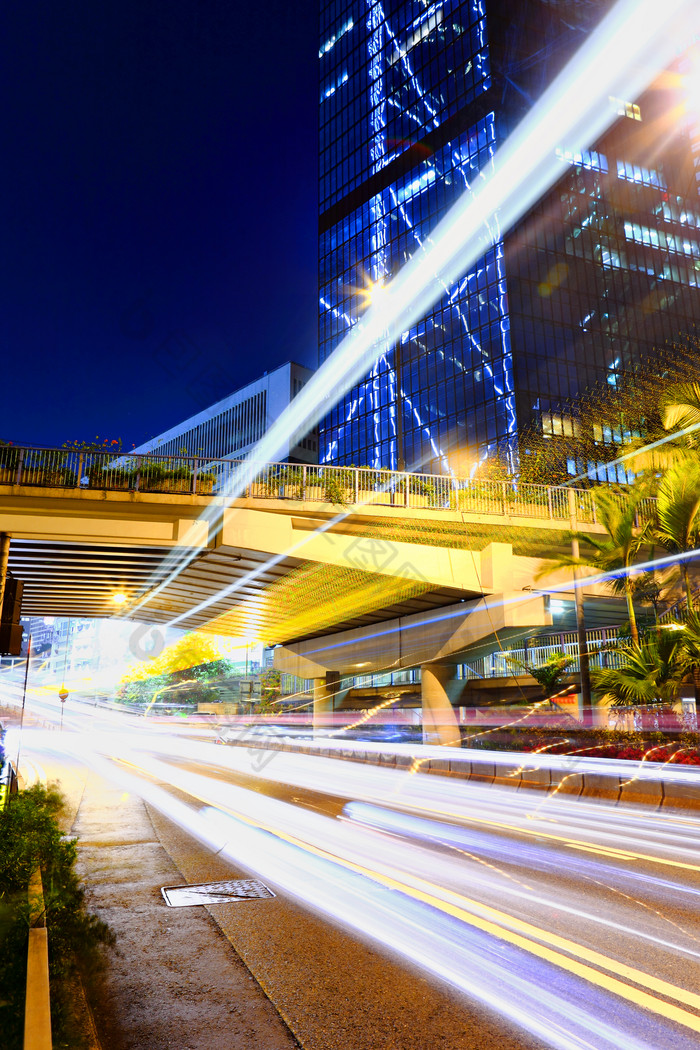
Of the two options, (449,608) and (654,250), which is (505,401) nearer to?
(654,250)

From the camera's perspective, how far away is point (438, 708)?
1194 inches

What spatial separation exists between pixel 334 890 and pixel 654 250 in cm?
8624

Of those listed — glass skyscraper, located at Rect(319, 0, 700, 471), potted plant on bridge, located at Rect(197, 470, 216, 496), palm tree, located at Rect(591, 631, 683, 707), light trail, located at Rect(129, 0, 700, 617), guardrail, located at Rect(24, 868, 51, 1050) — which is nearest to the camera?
guardrail, located at Rect(24, 868, 51, 1050)

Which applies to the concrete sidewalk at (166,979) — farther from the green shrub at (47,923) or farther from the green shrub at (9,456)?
the green shrub at (9,456)

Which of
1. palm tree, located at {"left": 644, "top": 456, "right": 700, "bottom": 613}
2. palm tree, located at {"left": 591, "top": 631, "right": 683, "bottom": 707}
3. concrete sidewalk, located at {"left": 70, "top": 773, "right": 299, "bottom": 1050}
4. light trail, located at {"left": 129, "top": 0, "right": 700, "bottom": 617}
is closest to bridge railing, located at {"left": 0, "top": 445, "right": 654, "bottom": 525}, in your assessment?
palm tree, located at {"left": 644, "top": 456, "right": 700, "bottom": 613}

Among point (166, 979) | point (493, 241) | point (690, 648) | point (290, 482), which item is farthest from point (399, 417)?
point (493, 241)

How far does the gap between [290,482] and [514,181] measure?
6008cm

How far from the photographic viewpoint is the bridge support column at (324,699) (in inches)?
1732

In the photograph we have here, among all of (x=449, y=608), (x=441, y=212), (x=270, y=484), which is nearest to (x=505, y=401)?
(x=441, y=212)

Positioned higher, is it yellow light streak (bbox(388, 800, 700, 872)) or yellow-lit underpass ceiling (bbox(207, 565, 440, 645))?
yellow-lit underpass ceiling (bbox(207, 565, 440, 645))

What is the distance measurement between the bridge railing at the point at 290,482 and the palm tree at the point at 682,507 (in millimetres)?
3541

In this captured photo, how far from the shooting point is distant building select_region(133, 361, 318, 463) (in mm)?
97625

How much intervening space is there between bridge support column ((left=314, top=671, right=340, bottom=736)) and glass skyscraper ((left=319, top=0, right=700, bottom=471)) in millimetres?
32015

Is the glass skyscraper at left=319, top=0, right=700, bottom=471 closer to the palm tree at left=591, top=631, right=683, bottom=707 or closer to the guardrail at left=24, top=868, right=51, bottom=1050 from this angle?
the palm tree at left=591, top=631, right=683, bottom=707
